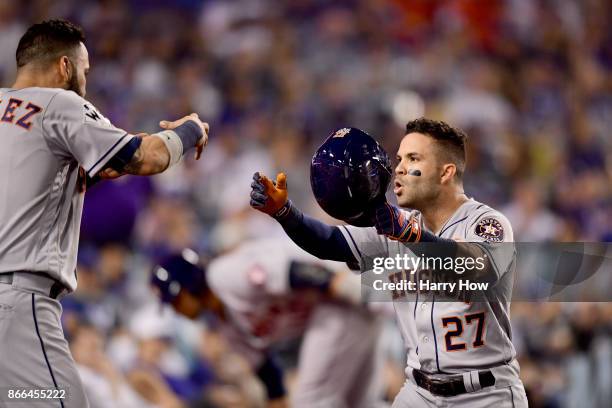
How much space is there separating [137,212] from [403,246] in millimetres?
4644

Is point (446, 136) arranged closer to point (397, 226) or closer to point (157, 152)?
point (397, 226)

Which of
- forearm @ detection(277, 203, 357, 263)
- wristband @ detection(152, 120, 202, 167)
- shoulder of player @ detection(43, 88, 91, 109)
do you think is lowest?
forearm @ detection(277, 203, 357, 263)

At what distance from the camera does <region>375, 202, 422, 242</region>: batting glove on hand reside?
323 centimetres

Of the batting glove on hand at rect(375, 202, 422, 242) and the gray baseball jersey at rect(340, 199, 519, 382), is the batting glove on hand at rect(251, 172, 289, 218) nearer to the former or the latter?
the batting glove on hand at rect(375, 202, 422, 242)

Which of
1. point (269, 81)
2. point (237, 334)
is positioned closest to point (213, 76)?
point (269, 81)

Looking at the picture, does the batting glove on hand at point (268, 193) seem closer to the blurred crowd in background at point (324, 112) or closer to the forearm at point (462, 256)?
the forearm at point (462, 256)

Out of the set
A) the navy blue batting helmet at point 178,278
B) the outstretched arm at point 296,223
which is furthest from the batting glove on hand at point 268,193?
the navy blue batting helmet at point 178,278

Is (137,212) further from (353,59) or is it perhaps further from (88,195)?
(353,59)

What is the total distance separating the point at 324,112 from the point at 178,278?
486 cm

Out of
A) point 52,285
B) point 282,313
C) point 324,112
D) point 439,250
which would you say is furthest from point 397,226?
point 324,112

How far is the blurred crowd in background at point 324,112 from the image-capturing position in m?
7.09

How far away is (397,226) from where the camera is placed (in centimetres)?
323

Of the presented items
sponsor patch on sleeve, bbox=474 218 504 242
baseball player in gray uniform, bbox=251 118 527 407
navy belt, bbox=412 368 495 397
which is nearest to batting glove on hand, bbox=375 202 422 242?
baseball player in gray uniform, bbox=251 118 527 407

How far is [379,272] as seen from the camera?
383cm
